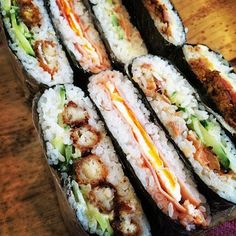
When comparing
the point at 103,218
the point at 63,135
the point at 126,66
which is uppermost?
the point at 126,66

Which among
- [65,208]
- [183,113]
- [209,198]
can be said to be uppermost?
[183,113]

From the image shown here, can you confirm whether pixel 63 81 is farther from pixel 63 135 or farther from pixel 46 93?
pixel 63 135

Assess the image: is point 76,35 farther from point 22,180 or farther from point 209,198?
point 209,198

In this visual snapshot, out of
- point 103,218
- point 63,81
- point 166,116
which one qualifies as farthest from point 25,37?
point 103,218

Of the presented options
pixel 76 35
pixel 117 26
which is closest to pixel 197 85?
pixel 117 26

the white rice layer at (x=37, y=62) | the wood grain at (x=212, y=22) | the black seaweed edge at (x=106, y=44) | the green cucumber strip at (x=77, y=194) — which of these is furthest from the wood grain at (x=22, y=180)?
the wood grain at (x=212, y=22)

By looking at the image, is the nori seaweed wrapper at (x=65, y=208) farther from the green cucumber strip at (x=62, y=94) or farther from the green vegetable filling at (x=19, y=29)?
the green vegetable filling at (x=19, y=29)

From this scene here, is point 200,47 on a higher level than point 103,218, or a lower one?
higher
